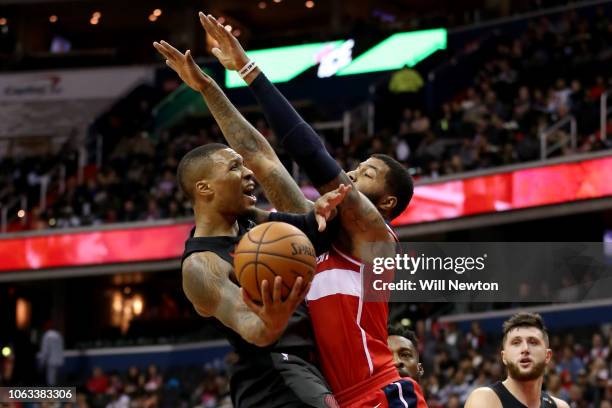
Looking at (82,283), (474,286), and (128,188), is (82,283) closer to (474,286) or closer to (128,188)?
(128,188)

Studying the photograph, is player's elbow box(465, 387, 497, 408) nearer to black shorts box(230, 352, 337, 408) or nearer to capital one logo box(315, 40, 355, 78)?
black shorts box(230, 352, 337, 408)

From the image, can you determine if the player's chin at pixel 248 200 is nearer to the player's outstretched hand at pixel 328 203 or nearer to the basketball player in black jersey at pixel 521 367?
the player's outstretched hand at pixel 328 203

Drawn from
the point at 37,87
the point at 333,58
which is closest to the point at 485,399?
the point at 333,58

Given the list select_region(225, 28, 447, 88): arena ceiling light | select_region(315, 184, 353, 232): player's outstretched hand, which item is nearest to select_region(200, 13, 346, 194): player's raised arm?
select_region(315, 184, 353, 232): player's outstretched hand

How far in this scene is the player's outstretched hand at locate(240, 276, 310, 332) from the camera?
15.7ft

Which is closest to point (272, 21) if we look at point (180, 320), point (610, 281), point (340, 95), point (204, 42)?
point (204, 42)

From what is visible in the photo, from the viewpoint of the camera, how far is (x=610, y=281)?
7.65 metres

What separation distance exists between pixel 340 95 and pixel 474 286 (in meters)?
24.7

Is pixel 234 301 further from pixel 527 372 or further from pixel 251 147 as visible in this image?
pixel 527 372

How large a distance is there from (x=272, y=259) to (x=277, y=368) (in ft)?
2.74

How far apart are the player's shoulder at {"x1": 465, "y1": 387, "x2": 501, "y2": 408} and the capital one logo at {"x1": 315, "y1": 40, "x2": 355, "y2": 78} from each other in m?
24.7

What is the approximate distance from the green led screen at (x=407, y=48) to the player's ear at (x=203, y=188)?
24.1m

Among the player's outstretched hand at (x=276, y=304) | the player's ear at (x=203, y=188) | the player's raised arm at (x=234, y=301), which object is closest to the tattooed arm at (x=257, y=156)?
the player's ear at (x=203, y=188)

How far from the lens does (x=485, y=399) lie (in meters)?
6.88
